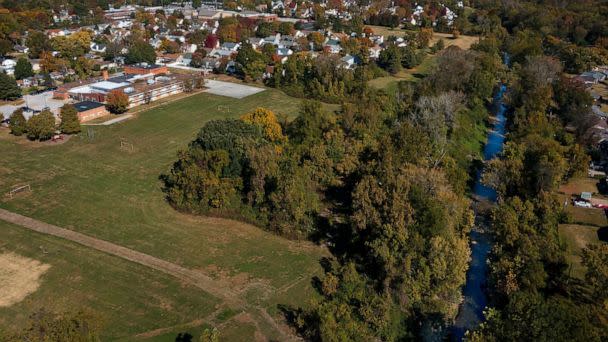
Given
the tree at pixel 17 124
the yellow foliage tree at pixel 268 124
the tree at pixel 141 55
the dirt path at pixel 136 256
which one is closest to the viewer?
the dirt path at pixel 136 256

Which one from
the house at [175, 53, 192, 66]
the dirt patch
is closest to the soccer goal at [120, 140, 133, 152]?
the dirt patch

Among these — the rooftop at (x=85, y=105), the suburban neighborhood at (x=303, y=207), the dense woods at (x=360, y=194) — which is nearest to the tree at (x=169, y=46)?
the suburban neighborhood at (x=303, y=207)

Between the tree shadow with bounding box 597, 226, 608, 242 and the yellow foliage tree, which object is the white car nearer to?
the tree shadow with bounding box 597, 226, 608, 242

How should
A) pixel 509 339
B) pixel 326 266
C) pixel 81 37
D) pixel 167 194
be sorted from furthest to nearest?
1. pixel 81 37
2. pixel 167 194
3. pixel 326 266
4. pixel 509 339

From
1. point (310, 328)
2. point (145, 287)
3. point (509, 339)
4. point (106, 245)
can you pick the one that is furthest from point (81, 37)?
point (509, 339)

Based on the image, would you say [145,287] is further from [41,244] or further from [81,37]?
[81,37]

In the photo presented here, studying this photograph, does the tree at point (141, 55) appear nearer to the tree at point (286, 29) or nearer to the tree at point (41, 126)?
the tree at point (41, 126)

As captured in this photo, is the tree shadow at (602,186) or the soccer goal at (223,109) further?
the soccer goal at (223,109)

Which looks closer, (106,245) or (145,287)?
(145,287)
